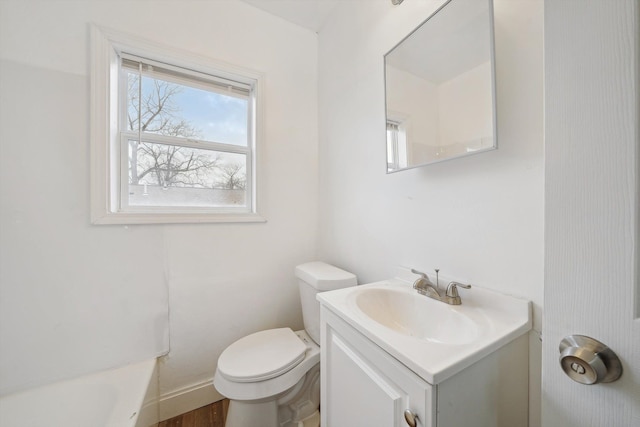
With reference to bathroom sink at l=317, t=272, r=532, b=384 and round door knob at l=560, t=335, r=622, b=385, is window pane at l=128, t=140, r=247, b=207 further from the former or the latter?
round door knob at l=560, t=335, r=622, b=385

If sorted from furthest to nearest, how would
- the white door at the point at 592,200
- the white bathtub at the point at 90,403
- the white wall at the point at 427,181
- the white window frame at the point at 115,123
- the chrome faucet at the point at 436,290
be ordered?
the white window frame at the point at 115,123
the white bathtub at the point at 90,403
the chrome faucet at the point at 436,290
the white wall at the point at 427,181
the white door at the point at 592,200

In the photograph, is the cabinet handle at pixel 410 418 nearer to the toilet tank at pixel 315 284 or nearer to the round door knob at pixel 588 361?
the round door knob at pixel 588 361

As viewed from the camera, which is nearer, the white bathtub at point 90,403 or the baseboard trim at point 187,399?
the white bathtub at point 90,403

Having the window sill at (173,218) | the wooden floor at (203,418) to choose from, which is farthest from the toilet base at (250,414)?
the window sill at (173,218)

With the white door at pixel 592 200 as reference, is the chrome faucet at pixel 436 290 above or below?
below

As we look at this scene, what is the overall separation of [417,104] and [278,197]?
3.19 ft

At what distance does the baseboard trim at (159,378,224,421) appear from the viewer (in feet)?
4.06

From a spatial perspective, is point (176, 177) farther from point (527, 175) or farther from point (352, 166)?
point (527, 175)

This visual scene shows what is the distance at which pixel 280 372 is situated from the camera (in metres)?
1.02

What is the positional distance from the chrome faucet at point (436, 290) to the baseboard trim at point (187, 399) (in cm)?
135

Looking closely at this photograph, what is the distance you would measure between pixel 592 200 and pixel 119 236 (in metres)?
1.64

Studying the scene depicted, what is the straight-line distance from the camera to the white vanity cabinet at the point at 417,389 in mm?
492

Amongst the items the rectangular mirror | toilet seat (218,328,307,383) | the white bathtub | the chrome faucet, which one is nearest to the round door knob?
the chrome faucet

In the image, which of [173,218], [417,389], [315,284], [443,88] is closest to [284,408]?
[315,284]
